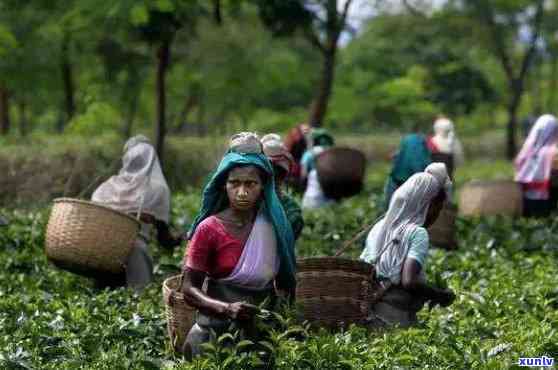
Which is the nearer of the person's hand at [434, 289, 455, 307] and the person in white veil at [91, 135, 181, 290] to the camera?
the person's hand at [434, 289, 455, 307]

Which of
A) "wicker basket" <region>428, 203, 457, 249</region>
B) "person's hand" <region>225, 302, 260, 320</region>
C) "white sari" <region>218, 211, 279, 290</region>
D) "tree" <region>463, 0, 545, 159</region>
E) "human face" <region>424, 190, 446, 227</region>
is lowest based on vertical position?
"wicker basket" <region>428, 203, 457, 249</region>

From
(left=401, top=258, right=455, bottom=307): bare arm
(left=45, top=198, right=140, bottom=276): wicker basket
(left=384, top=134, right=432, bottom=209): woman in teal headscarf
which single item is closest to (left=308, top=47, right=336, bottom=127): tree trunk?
(left=384, top=134, right=432, bottom=209): woman in teal headscarf

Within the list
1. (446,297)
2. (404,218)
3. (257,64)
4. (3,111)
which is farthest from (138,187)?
(257,64)

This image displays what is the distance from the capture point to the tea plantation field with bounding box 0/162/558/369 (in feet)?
20.8

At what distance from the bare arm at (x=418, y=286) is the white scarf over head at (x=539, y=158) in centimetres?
706

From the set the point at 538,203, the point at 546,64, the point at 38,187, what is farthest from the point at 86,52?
the point at 546,64

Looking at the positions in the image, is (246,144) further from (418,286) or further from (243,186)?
(418,286)

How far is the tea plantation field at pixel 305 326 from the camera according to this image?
20.8 feet

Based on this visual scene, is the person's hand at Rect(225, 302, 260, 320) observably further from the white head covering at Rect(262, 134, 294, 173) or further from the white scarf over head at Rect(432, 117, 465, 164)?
the white scarf over head at Rect(432, 117, 465, 164)

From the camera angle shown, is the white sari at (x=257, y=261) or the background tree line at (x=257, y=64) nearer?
the white sari at (x=257, y=261)

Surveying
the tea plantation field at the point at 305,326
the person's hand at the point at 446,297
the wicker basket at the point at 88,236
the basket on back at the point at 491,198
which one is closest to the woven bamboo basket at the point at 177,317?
the tea plantation field at the point at 305,326

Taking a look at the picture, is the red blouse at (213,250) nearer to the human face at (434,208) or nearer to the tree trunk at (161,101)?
the human face at (434,208)

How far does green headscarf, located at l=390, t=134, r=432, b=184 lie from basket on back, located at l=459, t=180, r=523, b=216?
2398 millimetres

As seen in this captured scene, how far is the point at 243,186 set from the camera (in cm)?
585
